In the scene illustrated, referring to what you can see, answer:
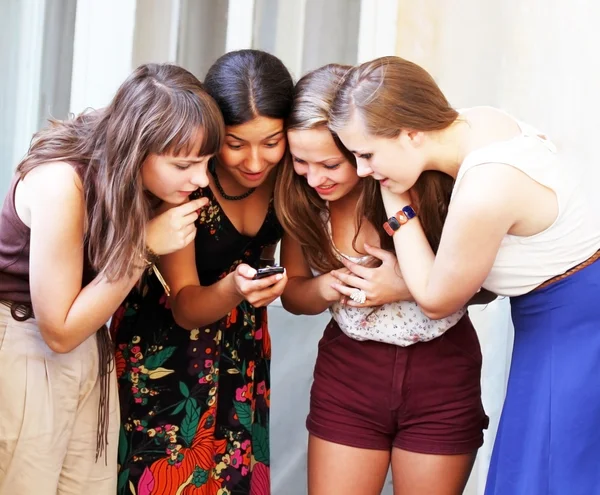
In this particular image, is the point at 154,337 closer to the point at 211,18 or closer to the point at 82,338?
the point at 82,338

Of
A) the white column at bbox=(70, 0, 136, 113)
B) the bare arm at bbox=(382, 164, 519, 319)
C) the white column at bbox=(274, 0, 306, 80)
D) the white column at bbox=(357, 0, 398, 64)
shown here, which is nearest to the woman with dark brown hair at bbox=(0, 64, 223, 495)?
the bare arm at bbox=(382, 164, 519, 319)

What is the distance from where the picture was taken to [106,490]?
1768 millimetres

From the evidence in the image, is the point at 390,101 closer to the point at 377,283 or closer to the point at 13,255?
the point at 377,283

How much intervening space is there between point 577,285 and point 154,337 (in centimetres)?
90

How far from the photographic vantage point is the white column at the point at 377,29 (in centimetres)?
296

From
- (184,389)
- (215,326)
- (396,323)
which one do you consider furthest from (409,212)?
(184,389)

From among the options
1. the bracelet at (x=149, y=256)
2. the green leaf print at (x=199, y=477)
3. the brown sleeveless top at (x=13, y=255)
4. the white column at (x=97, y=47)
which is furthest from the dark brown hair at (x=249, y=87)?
the white column at (x=97, y=47)

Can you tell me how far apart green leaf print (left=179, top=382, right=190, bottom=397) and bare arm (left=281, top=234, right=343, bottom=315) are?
0.96 ft

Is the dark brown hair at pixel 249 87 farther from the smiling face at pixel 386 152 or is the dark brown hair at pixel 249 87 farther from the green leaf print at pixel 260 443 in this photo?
the green leaf print at pixel 260 443

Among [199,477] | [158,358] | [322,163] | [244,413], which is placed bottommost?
[199,477]

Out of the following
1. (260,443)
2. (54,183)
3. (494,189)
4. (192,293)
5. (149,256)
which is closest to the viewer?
(494,189)

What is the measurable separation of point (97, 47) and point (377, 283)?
4.32ft

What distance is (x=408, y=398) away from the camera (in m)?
1.81

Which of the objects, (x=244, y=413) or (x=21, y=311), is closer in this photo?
(x=21, y=311)
